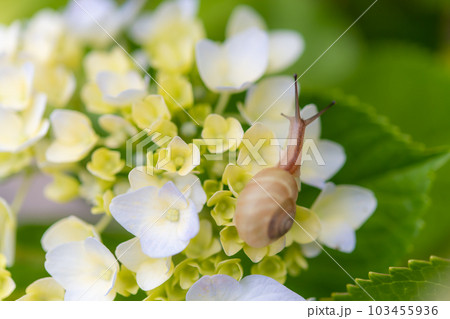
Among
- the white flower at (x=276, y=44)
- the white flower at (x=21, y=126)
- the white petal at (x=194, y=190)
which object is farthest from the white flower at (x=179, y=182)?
the white flower at (x=276, y=44)

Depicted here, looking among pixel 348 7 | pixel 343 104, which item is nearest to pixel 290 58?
pixel 343 104

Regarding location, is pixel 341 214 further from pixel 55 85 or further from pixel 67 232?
pixel 55 85

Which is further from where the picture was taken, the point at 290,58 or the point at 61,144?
the point at 290,58

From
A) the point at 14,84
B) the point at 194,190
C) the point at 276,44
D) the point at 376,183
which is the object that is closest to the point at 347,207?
the point at 376,183
